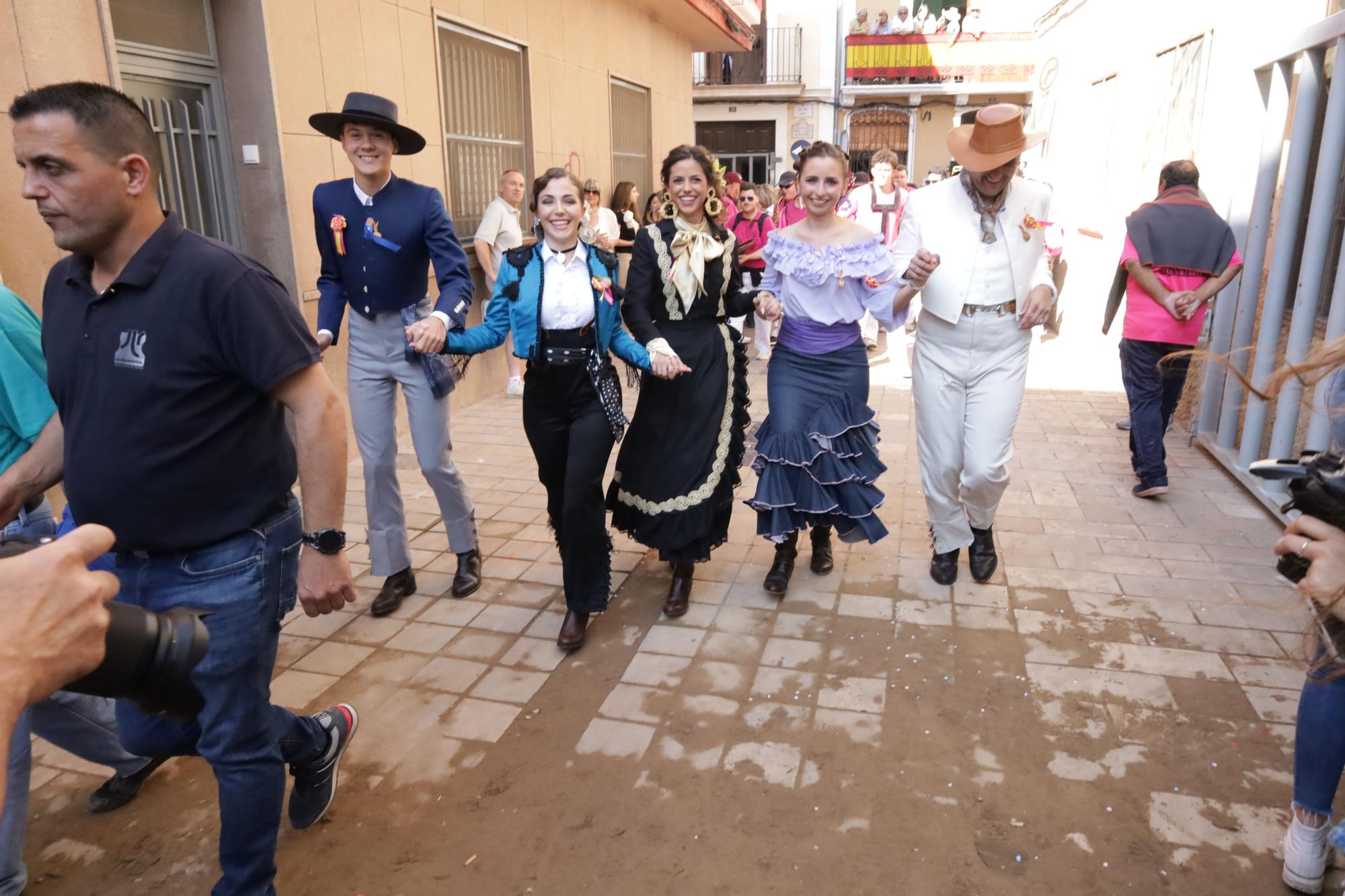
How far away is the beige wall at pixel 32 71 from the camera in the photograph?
13.7ft

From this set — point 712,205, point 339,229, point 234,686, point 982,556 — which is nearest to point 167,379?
point 234,686

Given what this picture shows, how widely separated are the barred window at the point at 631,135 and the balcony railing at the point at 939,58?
17.7 metres

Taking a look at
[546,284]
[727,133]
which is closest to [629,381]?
[546,284]

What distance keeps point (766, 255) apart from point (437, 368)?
1602 mm

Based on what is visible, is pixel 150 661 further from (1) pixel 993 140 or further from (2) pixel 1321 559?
(1) pixel 993 140

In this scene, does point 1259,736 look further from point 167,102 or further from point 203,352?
point 167,102

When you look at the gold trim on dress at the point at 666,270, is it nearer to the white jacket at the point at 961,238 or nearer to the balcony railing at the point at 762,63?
the white jacket at the point at 961,238

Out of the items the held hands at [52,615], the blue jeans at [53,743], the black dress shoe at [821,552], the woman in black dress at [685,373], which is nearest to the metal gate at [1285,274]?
the black dress shoe at [821,552]

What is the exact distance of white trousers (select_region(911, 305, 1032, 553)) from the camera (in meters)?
4.18

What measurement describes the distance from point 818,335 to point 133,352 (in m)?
2.85

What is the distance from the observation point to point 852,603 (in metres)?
4.22

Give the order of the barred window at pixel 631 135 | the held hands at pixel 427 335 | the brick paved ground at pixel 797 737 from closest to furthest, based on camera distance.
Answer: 1. the brick paved ground at pixel 797 737
2. the held hands at pixel 427 335
3. the barred window at pixel 631 135

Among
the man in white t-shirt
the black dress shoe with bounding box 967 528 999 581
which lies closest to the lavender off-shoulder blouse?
the black dress shoe with bounding box 967 528 999 581

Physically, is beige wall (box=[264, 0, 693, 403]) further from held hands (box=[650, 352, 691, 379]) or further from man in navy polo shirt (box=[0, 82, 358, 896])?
man in navy polo shirt (box=[0, 82, 358, 896])
